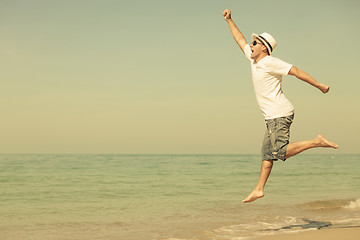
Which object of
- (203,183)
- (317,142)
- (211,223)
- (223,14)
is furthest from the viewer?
(203,183)

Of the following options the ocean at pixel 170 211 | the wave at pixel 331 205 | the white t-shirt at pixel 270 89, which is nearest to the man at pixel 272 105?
the white t-shirt at pixel 270 89

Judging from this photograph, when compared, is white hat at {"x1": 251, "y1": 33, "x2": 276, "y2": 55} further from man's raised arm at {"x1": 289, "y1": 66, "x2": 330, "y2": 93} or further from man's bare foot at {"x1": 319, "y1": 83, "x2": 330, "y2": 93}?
man's bare foot at {"x1": 319, "y1": 83, "x2": 330, "y2": 93}

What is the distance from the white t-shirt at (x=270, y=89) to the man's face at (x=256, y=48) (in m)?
Answer: 0.11

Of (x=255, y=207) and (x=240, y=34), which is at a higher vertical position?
(x=240, y=34)

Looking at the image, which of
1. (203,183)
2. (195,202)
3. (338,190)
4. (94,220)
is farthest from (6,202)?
(338,190)

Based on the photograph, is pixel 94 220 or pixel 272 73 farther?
pixel 94 220

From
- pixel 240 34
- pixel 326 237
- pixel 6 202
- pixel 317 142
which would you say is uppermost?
pixel 240 34

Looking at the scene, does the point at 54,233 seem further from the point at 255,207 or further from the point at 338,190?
the point at 338,190

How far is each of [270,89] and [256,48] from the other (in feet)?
1.67

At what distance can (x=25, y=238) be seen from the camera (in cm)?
645

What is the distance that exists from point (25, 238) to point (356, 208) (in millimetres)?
7108

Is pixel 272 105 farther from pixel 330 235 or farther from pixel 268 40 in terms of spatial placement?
pixel 330 235

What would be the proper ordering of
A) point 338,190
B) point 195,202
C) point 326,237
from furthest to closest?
point 338,190
point 195,202
point 326,237

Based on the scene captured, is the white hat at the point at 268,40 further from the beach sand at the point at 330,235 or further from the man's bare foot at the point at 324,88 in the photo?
the beach sand at the point at 330,235
